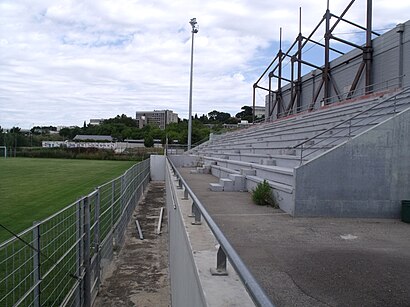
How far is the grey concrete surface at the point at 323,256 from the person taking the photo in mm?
4500

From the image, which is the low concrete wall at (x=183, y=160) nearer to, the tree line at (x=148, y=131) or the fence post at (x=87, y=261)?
the tree line at (x=148, y=131)

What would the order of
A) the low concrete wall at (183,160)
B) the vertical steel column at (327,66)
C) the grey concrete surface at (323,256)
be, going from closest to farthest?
the grey concrete surface at (323,256), the vertical steel column at (327,66), the low concrete wall at (183,160)

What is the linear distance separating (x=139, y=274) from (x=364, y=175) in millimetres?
5400

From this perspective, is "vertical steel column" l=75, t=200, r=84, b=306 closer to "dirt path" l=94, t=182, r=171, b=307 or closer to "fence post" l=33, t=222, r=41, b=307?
"dirt path" l=94, t=182, r=171, b=307

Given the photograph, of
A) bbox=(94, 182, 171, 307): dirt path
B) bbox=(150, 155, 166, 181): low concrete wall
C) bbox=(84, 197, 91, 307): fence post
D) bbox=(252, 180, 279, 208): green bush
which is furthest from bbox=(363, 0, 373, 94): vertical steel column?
bbox=(84, 197, 91, 307): fence post

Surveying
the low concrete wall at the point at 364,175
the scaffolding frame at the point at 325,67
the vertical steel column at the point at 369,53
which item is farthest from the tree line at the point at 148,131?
the low concrete wall at the point at 364,175

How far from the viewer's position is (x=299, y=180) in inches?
367

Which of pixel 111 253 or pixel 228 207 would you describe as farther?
pixel 228 207

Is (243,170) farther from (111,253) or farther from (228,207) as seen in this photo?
(111,253)

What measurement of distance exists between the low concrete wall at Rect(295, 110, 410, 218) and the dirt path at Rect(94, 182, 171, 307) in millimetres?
3697

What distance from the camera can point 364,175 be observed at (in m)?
9.52

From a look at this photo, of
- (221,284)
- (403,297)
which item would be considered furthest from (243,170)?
(221,284)

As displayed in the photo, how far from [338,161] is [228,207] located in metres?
2.81

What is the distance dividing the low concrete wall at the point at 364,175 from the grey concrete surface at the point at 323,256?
397 millimetres
